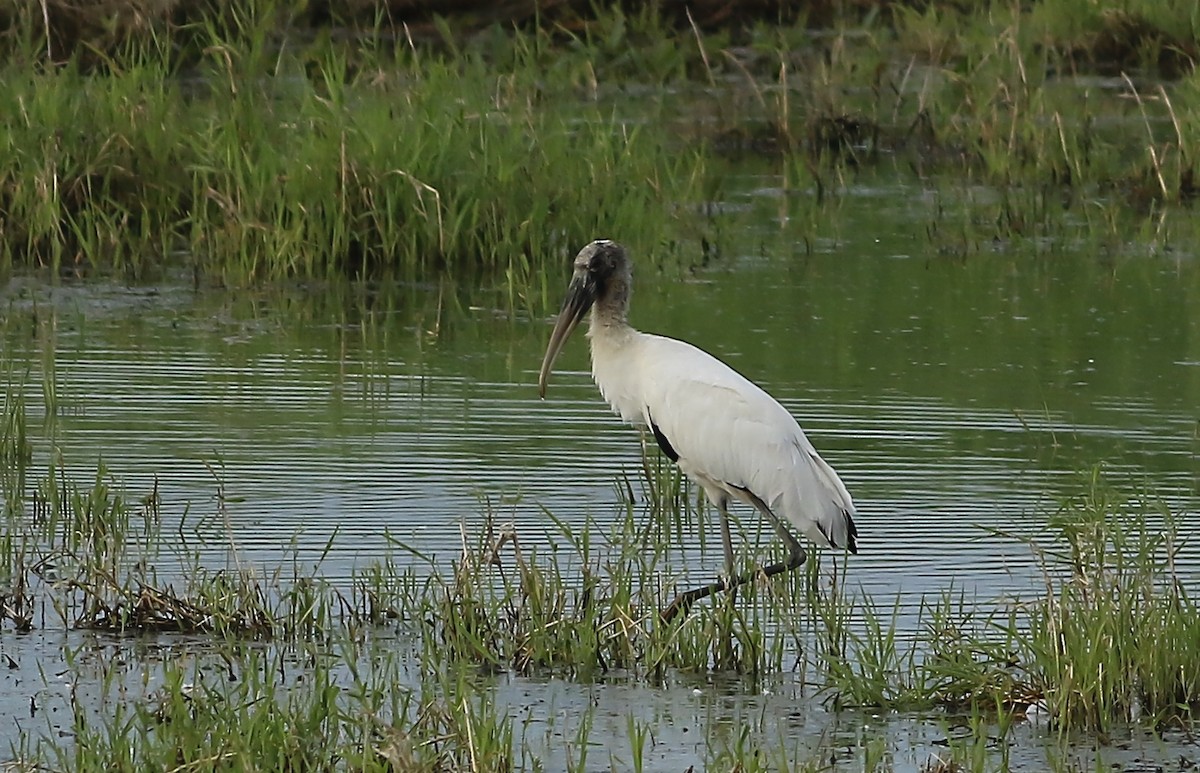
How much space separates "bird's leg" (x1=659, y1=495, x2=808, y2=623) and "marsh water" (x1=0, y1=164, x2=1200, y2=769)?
188 mm

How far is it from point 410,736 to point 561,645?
0.99m

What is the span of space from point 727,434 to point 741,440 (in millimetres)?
54

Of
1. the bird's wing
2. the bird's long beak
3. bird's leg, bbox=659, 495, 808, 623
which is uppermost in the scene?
the bird's long beak

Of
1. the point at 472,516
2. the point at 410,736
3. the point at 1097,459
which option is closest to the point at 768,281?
the point at 1097,459

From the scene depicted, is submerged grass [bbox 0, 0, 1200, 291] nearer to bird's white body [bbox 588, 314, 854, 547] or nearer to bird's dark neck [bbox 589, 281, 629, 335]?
bird's dark neck [bbox 589, 281, 629, 335]

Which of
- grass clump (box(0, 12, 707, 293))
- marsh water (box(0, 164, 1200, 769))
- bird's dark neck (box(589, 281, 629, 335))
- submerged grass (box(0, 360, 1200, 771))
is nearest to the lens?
submerged grass (box(0, 360, 1200, 771))

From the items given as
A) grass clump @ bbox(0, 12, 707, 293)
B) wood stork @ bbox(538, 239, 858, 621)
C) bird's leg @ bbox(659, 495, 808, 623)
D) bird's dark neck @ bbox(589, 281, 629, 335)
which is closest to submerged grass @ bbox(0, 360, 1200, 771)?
bird's leg @ bbox(659, 495, 808, 623)

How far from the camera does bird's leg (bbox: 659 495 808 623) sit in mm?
6227

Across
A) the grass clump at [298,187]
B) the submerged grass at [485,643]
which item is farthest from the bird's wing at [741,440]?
the grass clump at [298,187]

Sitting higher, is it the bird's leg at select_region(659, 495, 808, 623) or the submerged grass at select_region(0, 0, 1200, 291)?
the submerged grass at select_region(0, 0, 1200, 291)

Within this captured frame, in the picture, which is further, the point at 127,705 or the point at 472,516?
the point at 472,516

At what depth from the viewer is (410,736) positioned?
4.84 meters

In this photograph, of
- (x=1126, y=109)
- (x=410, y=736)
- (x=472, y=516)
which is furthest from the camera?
(x=1126, y=109)

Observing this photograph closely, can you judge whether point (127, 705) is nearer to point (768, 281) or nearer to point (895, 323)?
point (895, 323)
